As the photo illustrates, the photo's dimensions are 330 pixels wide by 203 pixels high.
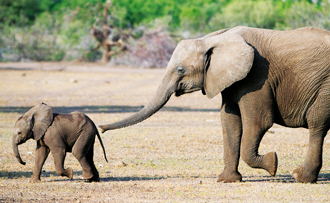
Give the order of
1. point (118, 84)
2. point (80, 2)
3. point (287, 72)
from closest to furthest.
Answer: point (287, 72) → point (118, 84) → point (80, 2)

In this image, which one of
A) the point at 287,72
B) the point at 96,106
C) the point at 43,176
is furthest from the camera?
the point at 96,106

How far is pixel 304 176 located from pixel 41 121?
398cm

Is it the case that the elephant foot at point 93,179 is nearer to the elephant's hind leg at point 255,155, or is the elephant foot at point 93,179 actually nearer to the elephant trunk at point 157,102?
the elephant trunk at point 157,102

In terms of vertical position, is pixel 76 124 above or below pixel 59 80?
above

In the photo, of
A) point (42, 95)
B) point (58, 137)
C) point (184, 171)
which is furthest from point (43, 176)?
point (42, 95)

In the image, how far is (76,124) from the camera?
763cm

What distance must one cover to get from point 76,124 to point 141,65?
27014 millimetres

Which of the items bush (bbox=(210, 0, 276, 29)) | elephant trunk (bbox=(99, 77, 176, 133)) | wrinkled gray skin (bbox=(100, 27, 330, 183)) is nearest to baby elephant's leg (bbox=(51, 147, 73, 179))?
wrinkled gray skin (bbox=(100, 27, 330, 183))

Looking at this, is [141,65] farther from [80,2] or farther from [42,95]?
[80,2]

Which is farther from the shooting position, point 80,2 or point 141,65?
point 80,2

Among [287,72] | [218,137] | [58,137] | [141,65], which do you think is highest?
[287,72]

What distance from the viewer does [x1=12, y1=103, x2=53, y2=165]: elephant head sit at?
7605 mm

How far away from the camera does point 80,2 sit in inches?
2060

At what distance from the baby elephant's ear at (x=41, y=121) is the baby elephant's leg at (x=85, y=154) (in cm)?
53
